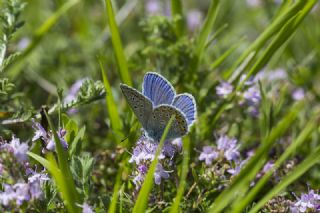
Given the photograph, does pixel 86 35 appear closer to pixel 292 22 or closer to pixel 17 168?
pixel 292 22

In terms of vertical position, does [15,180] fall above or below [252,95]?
below

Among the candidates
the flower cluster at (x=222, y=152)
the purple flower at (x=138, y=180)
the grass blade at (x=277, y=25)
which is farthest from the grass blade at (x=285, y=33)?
the purple flower at (x=138, y=180)

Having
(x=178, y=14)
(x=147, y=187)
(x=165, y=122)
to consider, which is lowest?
(x=147, y=187)

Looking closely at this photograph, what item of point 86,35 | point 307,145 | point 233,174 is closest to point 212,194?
point 233,174

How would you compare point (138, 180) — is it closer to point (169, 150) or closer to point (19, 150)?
point (169, 150)

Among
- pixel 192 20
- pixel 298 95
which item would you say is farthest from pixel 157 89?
pixel 192 20

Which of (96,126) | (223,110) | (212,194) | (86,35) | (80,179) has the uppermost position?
(86,35)

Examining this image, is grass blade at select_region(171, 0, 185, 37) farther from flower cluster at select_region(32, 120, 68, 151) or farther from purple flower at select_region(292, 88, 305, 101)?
flower cluster at select_region(32, 120, 68, 151)

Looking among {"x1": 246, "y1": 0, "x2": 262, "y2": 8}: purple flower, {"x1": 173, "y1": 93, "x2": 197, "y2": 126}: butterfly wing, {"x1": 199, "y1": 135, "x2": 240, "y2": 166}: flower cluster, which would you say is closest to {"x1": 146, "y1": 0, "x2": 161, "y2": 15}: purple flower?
{"x1": 246, "y1": 0, "x2": 262, "y2": 8}: purple flower
